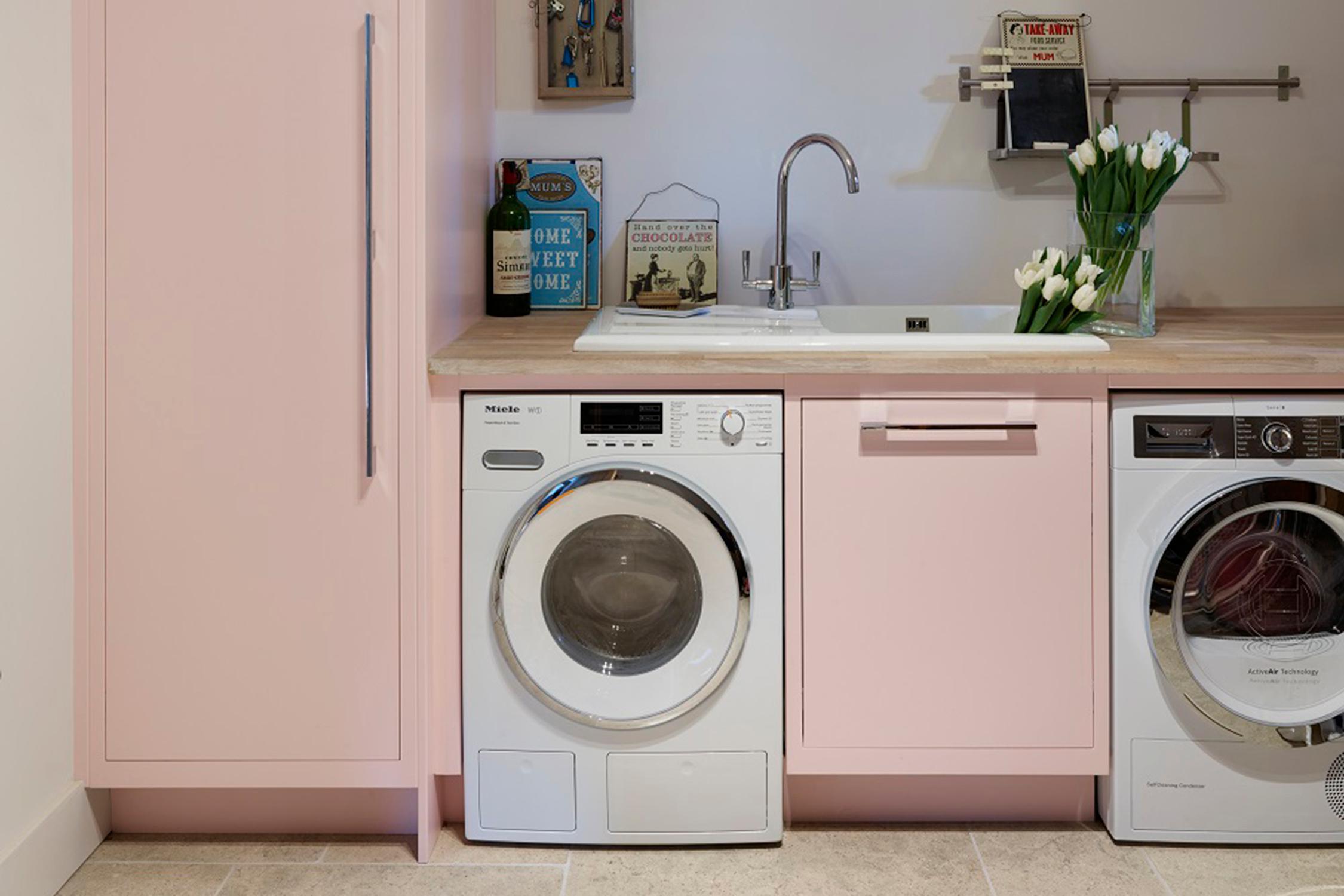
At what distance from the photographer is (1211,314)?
9.61ft

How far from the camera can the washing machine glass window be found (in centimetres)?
232

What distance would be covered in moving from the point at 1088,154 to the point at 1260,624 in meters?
0.90

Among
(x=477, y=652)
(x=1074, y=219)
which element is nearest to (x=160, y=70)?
(x=477, y=652)

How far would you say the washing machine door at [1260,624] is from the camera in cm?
227

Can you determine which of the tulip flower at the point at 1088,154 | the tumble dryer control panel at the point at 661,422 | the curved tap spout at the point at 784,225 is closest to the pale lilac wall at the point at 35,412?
the tumble dryer control panel at the point at 661,422

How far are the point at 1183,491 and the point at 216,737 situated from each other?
1632 millimetres

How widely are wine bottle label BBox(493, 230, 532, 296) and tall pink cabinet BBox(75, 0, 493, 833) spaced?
0.52m

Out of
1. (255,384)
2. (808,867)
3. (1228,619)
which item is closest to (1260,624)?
(1228,619)

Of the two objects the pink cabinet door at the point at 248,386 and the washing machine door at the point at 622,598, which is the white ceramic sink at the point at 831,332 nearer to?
the washing machine door at the point at 622,598

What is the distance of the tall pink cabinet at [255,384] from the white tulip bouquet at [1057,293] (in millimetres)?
1043

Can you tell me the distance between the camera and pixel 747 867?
229 cm

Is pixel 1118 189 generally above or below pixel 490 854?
above

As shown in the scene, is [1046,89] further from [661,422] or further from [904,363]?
[661,422]

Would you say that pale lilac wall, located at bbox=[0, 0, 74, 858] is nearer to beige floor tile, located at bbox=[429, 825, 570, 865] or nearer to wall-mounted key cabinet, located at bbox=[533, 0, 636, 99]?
beige floor tile, located at bbox=[429, 825, 570, 865]
